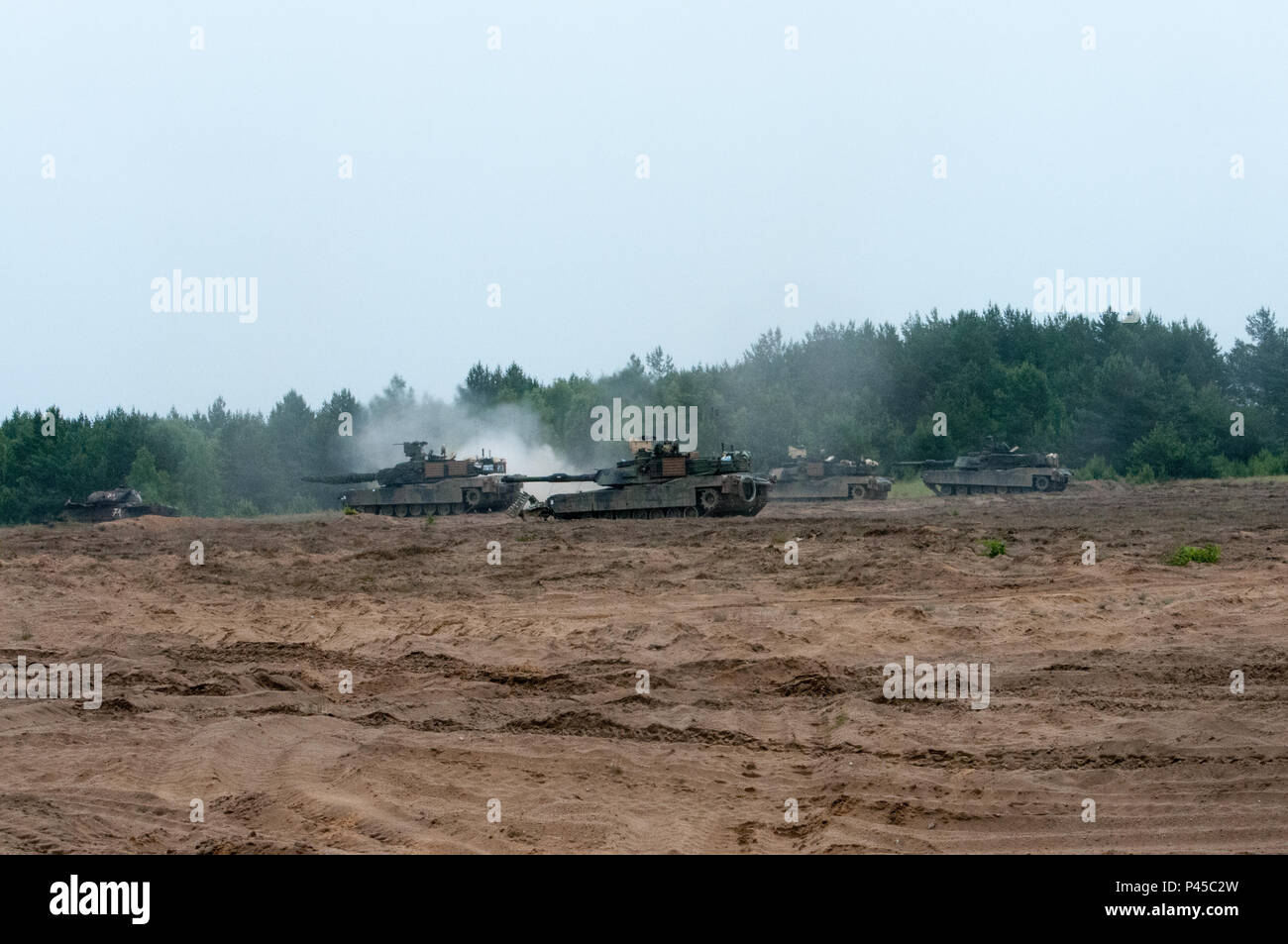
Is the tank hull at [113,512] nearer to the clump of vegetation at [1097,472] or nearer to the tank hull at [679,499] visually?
the tank hull at [679,499]

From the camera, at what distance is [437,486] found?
120ft

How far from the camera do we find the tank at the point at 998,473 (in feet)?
130

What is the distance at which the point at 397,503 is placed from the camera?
3747cm

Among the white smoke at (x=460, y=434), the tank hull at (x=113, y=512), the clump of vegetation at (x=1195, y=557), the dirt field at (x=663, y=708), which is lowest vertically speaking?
the dirt field at (x=663, y=708)

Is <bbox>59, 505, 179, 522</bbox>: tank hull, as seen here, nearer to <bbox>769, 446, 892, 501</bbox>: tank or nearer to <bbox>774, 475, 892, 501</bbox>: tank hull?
<bbox>769, 446, 892, 501</bbox>: tank

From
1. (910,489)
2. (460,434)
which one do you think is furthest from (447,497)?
(460,434)

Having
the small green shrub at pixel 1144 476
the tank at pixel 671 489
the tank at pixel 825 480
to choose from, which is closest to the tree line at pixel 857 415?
the small green shrub at pixel 1144 476

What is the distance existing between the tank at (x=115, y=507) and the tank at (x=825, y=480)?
1912 cm

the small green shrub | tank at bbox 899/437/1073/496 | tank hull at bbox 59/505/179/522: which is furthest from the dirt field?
the small green shrub

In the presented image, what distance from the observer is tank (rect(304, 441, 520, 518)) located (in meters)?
36.6
